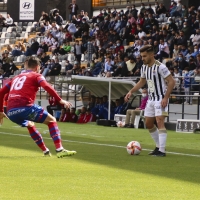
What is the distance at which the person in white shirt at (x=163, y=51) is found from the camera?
29591 millimetres

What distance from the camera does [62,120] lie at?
28516 millimetres

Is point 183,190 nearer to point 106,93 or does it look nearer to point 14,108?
point 14,108

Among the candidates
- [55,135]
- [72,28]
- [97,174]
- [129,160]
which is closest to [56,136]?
[55,135]

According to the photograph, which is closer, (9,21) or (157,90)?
(157,90)

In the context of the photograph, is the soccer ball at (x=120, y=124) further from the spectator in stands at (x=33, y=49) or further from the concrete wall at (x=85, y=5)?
the concrete wall at (x=85, y=5)

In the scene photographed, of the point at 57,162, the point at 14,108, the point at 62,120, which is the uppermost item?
the point at 14,108

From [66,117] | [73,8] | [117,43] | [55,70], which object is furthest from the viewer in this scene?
[73,8]

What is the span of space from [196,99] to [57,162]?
49.4 feet

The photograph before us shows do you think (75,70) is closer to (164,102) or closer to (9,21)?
(9,21)

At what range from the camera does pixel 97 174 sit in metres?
9.61

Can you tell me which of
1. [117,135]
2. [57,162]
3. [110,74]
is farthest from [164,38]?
[57,162]

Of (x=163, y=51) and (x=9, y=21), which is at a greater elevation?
(x=9, y=21)

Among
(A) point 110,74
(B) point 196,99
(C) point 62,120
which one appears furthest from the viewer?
(A) point 110,74

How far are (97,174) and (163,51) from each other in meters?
20.5
